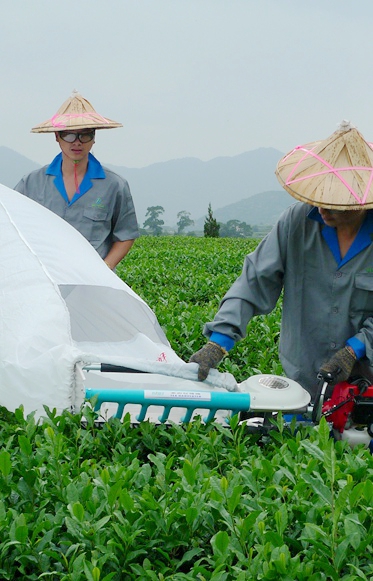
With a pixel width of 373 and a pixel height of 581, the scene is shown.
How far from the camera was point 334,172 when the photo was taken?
307cm

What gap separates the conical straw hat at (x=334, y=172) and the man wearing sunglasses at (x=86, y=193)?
1955mm

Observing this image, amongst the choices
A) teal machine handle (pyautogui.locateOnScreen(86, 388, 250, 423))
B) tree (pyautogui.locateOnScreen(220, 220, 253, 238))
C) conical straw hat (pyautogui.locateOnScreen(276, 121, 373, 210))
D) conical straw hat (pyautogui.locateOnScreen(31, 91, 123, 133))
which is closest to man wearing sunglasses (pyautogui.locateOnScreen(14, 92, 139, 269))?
conical straw hat (pyautogui.locateOnScreen(31, 91, 123, 133))

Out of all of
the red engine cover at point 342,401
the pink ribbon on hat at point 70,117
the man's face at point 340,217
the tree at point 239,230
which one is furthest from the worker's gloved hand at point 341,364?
the tree at point 239,230

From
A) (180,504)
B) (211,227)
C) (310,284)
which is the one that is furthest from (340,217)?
(211,227)

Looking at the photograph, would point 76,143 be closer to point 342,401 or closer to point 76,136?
point 76,136

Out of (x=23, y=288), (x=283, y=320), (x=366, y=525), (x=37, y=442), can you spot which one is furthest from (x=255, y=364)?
(x=366, y=525)

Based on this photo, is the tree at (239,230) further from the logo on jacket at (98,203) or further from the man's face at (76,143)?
the man's face at (76,143)

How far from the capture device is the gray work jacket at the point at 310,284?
10.9ft

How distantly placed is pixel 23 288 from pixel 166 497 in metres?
1.46

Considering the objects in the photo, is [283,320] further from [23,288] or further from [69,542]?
[69,542]

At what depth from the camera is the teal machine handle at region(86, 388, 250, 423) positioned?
8.78 ft

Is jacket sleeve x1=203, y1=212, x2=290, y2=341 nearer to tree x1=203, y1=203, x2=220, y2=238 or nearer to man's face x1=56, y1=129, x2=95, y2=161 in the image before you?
man's face x1=56, y1=129, x2=95, y2=161

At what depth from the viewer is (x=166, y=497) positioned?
2.21m

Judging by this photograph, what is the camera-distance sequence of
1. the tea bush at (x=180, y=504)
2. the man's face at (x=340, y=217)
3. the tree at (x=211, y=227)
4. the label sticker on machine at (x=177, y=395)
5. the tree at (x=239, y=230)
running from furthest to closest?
the tree at (x=239, y=230) < the tree at (x=211, y=227) < the man's face at (x=340, y=217) < the label sticker on machine at (x=177, y=395) < the tea bush at (x=180, y=504)
